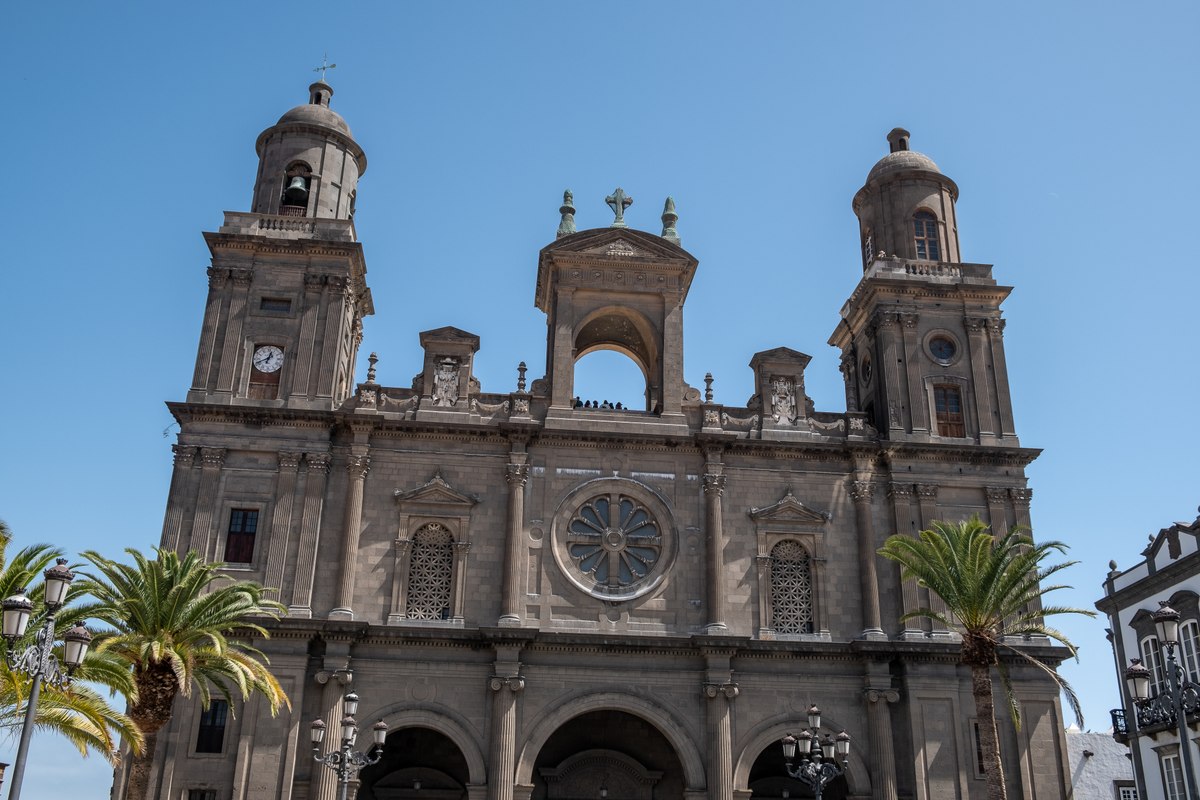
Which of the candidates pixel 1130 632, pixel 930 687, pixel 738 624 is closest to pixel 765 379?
pixel 738 624

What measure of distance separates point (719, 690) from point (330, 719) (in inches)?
456

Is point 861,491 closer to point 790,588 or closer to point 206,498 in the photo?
point 790,588

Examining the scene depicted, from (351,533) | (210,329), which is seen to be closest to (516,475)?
(351,533)

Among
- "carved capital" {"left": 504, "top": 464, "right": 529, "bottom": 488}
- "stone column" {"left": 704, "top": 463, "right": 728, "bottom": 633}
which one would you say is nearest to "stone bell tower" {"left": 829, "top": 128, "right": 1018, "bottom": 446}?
"stone column" {"left": 704, "top": 463, "right": 728, "bottom": 633}

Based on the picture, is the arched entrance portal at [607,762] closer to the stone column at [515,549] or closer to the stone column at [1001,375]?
the stone column at [515,549]

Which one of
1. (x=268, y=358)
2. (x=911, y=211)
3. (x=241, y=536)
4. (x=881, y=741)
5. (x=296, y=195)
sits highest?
(x=911, y=211)

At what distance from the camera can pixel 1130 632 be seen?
38.0m

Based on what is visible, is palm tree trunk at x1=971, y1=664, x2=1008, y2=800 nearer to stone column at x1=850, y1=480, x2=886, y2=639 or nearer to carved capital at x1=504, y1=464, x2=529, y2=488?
stone column at x1=850, y1=480, x2=886, y2=639

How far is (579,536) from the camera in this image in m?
35.7

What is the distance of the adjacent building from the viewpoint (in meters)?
34.3

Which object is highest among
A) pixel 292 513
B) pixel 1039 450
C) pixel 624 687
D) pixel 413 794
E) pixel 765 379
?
pixel 765 379

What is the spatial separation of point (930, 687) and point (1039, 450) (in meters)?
9.20

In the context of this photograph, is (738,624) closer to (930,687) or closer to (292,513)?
(930,687)

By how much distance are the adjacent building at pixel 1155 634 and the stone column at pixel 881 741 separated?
8.10 meters
